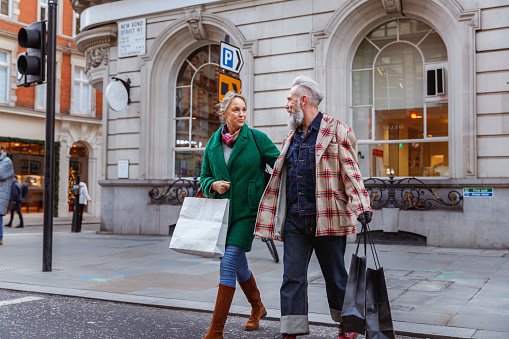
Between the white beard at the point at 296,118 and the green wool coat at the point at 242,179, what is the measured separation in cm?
46

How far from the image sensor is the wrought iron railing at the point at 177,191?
13.2 metres

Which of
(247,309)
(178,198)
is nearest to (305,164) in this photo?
(247,309)

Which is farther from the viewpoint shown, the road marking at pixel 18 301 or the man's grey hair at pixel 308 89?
the road marking at pixel 18 301

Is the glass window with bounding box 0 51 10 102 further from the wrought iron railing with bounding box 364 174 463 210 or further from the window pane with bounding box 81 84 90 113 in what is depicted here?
the wrought iron railing with bounding box 364 174 463 210

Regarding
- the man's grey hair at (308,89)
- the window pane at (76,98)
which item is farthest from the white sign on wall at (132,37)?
the window pane at (76,98)

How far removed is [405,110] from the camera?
11.5 meters

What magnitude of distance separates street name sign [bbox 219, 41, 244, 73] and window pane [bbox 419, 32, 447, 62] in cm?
423

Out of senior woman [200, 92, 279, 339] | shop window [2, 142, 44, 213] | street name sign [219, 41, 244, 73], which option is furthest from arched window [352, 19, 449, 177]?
shop window [2, 142, 44, 213]

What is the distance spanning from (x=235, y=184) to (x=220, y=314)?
100 cm

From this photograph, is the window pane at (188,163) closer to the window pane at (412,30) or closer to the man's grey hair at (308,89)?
the window pane at (412,30)

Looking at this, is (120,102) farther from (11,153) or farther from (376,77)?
(11,153)

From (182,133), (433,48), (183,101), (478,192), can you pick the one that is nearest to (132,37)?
(183,101)

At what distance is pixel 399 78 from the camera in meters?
11.6

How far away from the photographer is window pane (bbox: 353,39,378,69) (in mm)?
11844
